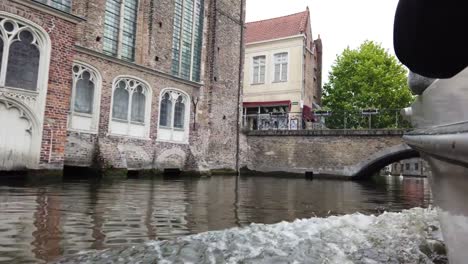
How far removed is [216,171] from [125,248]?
16584mm

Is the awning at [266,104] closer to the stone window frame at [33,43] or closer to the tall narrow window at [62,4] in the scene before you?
the tall narrow window at [62,4]

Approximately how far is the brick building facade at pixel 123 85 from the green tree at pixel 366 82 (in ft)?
34.9

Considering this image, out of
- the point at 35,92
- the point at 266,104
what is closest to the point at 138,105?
the point at 35,92

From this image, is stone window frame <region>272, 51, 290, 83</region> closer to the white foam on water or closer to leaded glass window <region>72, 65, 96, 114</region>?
leaded glass window <region>72, 65, 96, 114</region>

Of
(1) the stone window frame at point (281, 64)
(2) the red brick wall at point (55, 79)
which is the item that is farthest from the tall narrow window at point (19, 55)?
(1) the stone window frame at point (281, 64)

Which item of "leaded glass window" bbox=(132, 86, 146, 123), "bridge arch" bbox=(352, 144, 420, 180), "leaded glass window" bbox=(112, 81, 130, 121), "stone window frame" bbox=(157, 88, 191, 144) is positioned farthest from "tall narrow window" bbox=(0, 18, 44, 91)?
"bridge arch" bbox=(352, 144, 420, 180)

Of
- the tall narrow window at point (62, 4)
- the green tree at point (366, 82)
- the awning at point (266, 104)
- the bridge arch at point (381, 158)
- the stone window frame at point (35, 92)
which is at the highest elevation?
the green tree at point (366, 82)

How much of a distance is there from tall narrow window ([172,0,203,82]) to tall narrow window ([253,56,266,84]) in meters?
9.89

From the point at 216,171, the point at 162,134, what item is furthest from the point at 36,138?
the point at 216,171

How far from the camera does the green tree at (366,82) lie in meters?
27.6

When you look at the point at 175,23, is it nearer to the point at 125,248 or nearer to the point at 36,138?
the point at 36,138

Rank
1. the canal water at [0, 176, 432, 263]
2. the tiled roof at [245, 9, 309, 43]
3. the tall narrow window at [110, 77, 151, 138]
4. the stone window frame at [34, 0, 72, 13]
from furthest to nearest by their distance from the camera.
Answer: the tiled roof at [245, 9, 309, 43] < the tall narrow window at [110, 77, 151, 138] < the stone window frame at [34, 0, 72, 13] < the canal water at [0, 176, 432, 263]

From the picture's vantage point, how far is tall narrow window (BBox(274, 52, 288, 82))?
89.9 ft

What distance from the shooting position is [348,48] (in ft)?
102
